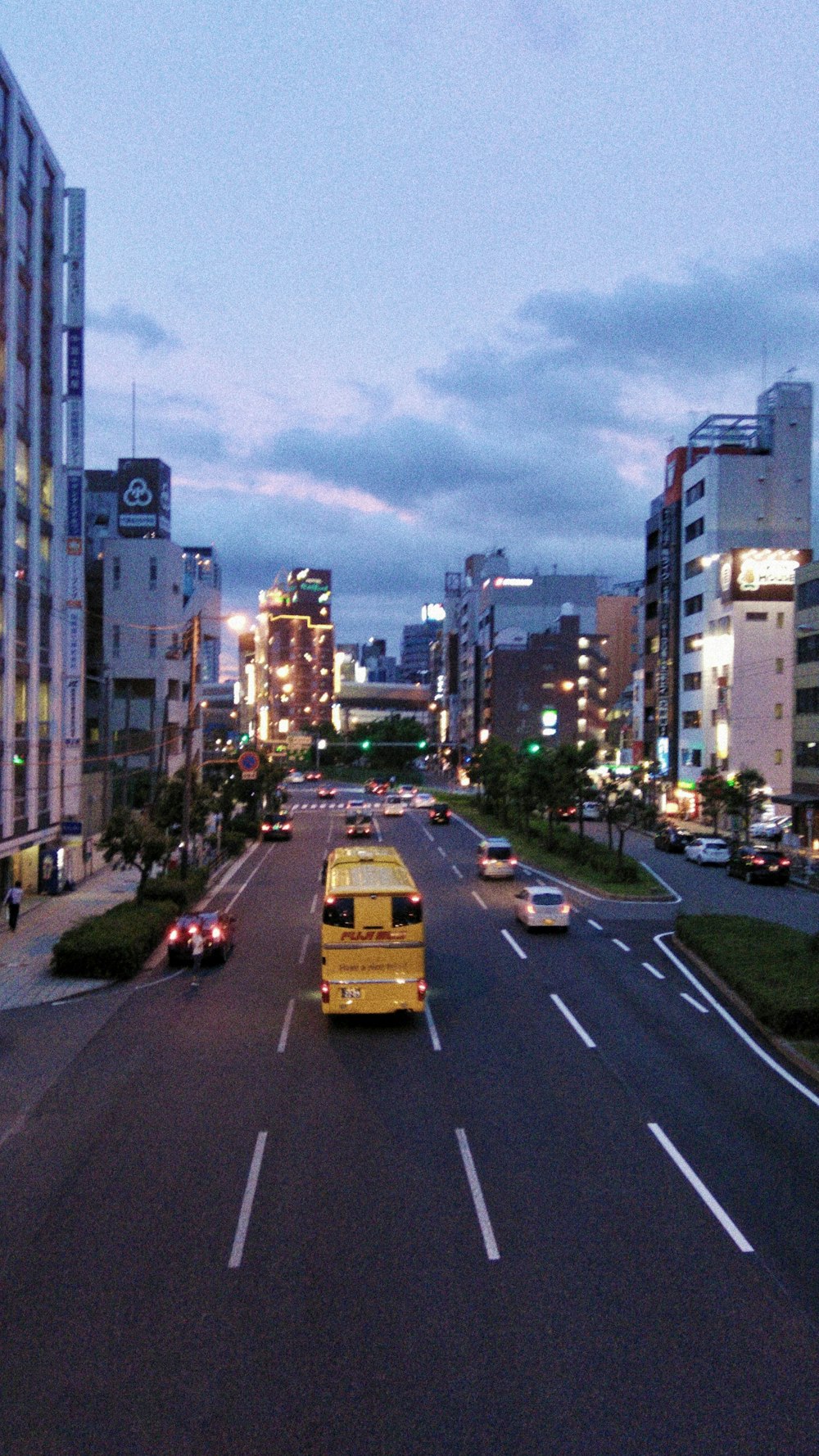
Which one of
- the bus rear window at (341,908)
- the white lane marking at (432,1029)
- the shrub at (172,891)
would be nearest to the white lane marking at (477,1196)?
the white lane marking at (432,1029)

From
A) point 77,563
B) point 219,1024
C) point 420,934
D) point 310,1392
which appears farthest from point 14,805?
point 310,1392

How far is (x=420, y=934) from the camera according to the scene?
21703mm

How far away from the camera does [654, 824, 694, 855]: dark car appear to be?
60.8 meters

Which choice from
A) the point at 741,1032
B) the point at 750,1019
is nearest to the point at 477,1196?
the point at 741,1032

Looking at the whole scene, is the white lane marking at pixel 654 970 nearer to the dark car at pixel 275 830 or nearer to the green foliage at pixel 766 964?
the green foliage at pixel 766 964

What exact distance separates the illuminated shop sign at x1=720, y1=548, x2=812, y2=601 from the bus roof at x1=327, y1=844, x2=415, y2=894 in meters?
54.8

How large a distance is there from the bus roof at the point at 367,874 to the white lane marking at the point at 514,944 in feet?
17.0

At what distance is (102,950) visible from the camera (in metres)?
27.7

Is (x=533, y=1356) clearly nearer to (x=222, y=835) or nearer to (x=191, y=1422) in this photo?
(x=191, y=1422)

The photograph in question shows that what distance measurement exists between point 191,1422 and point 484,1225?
4545mm

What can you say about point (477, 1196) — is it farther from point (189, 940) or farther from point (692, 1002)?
point (189, 940)

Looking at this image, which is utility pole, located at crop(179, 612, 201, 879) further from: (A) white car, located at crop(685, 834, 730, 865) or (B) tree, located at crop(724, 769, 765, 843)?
(B) tree, located at crop(724, 769, 765, 843)

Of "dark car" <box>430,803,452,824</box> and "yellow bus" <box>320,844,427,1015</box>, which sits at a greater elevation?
"yellow bus" <box>320,844,427,1015</box>

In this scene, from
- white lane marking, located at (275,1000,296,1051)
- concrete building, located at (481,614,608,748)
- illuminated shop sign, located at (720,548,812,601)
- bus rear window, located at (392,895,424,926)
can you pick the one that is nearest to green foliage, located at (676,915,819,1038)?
bus rear window, located at (392,895,424,926)
